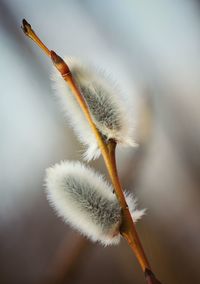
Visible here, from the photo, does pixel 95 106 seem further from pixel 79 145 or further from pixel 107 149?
pixel 79 145

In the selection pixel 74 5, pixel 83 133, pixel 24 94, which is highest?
pixel 74 5

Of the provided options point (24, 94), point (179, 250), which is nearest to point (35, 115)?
point (24, 94)

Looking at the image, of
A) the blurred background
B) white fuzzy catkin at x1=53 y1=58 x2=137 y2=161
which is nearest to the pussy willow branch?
white fuzzy catkin at x1=53 y1=58 x2=137 y2=161

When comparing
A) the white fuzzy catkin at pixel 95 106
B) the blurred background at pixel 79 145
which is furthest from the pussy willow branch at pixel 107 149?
the blurred background at pixel 79 145

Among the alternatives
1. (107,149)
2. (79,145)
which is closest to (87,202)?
(107,149)

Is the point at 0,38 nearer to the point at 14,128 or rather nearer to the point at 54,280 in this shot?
the point at 14,128

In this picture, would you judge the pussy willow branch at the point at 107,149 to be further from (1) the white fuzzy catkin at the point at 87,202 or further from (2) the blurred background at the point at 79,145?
(2) the blurred background at the point at 79,145

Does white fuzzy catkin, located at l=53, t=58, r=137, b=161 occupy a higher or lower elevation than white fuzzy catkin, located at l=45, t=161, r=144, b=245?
higher

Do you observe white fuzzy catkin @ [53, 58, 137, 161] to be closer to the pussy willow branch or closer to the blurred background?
the pussy willow branch
